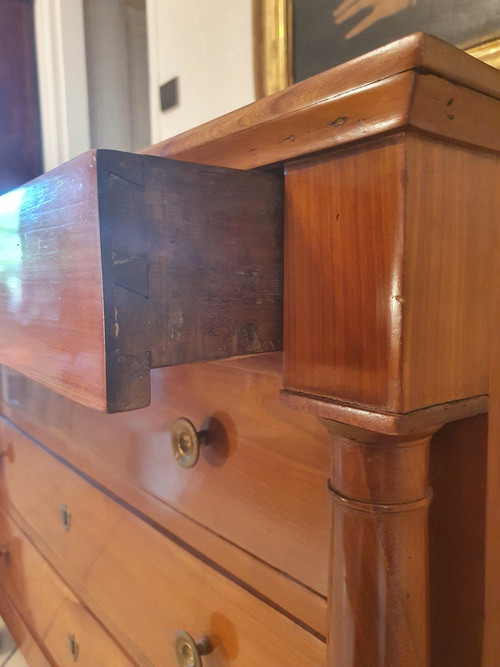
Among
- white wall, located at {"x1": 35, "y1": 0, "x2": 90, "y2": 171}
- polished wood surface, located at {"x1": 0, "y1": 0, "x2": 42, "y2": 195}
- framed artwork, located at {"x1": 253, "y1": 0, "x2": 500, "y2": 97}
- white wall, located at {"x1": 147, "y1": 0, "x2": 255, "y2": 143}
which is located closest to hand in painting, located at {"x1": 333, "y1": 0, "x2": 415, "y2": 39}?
framed artwork, located at {"x1": 253, "y1": 0, "x2": 500, "y2": 97}

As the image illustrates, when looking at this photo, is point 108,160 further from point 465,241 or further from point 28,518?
point 28,518

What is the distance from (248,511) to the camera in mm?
507

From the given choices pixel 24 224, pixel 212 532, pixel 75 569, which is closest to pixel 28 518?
pixel 75 569

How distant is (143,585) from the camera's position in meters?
0.67

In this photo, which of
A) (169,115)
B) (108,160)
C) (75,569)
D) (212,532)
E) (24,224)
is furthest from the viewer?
(169,115)

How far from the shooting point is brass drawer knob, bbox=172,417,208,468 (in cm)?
54

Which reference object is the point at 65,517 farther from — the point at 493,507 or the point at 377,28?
the point at 377,28

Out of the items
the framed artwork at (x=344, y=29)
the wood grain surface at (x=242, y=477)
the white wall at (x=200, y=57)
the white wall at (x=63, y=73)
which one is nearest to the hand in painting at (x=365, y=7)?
the framed artwork at (x=344, y=29)

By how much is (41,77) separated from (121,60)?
10.4 inches

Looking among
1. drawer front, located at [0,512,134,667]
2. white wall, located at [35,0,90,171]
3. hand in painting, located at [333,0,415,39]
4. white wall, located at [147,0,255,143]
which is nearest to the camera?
hand in painting, located at [333,0,415,39]

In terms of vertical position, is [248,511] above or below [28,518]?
above

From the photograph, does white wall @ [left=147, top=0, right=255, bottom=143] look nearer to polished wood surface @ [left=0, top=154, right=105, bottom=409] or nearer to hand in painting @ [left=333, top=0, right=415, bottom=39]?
hand in painting @ [left=333, top=0, right=415, bottom=39]

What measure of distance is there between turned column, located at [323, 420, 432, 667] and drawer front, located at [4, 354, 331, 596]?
61 millimetres

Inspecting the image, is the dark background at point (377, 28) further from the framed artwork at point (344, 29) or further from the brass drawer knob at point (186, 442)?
the brass drawer knob at point (186, 442)
